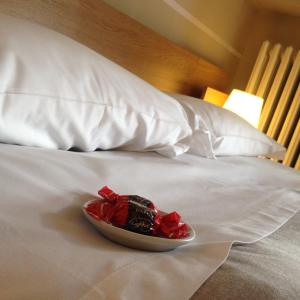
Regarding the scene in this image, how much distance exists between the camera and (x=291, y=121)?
2725 mm

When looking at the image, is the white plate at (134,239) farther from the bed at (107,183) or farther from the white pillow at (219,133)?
the white pillow at (219,133)

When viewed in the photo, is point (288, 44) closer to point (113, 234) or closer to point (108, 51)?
point (108, 51)

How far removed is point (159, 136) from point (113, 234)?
1.87 ft

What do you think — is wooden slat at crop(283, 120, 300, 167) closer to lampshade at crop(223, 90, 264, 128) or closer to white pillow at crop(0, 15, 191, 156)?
lampshade at crop(223, 90, 264, 128)

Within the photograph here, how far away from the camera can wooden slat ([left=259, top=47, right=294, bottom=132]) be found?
2721 mm

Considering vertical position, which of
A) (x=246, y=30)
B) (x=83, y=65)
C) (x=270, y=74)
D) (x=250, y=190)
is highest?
(x=246, y=30)

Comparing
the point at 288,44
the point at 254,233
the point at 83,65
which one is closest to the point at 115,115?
the point at 83,65

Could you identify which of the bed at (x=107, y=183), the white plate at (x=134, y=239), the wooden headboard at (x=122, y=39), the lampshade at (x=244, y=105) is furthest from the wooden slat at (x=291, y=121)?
the white plate at (x=134, y=239)

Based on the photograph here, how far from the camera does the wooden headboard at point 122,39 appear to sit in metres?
1.19

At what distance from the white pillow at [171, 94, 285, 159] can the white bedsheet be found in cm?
30

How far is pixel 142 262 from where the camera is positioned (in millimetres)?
464

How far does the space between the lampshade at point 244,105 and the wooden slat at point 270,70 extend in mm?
338

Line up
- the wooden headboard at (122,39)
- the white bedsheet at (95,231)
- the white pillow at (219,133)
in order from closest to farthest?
the white bedsheet at (95,231), the wooden headboard at (122,39), the white pillow at (219,133)

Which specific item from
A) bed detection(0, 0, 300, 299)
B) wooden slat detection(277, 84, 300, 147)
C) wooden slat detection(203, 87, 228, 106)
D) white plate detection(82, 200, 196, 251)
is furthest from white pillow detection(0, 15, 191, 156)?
wooden slat detection(277, 84, 300, 147)
